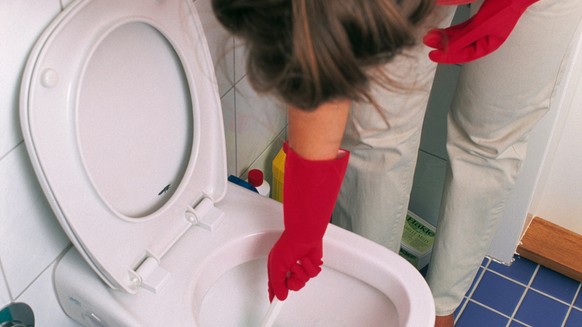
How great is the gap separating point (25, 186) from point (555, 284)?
120 centimetres

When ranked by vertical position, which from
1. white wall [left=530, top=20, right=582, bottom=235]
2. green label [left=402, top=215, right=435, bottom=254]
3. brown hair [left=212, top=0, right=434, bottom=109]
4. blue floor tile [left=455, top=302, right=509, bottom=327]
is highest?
brown hair [left=212, top=0, right=434, bottom=109]

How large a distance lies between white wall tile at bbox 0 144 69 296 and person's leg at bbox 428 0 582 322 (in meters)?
0.69

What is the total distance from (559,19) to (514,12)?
0.70ft

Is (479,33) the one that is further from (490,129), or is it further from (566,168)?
(566,168)

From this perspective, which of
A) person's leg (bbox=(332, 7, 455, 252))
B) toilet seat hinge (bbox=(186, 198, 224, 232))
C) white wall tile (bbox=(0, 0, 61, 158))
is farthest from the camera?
person's leg (bbox=(332, 7, 455, 252))

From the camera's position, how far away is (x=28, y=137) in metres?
0.72

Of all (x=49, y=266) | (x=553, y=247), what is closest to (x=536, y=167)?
(x=553, y=247)

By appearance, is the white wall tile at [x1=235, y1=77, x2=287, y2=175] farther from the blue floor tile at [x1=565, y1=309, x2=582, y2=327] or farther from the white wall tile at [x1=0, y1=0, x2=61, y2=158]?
the blue floor tile at [x1=565, y1=309, x2=582, y2=327]

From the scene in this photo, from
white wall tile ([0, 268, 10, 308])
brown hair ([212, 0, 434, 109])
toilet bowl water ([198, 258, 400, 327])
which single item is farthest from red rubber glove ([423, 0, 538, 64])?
white wall tile ([0, 268, 10, 308])

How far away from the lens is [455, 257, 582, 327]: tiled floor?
147 centimetres

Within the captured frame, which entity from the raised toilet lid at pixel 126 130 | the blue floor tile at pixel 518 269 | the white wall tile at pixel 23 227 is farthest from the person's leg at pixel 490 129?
the white wall tile at pixel 23 227

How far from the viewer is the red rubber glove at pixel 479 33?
0.85m

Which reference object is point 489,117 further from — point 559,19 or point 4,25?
point 4,25

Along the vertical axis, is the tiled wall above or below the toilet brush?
above
